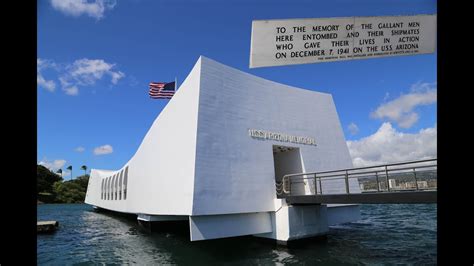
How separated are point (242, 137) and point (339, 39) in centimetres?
1215

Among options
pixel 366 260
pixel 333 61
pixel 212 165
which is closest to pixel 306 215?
pixel 366 260

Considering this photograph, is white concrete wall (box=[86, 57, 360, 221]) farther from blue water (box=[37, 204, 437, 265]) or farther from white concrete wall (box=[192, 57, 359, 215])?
blue water (box=[37, 204, 437, 265])

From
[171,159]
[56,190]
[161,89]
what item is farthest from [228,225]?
[56,190]

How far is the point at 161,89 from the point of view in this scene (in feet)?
69.5

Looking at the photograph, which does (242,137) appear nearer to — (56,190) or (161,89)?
(161,89)

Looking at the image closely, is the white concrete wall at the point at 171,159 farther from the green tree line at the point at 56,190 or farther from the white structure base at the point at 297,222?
the green tree line at the point at 56,190

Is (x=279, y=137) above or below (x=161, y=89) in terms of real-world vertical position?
below

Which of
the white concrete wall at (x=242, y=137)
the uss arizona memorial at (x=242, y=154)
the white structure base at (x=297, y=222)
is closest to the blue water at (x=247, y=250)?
the white structure base at (x=297, y=222)

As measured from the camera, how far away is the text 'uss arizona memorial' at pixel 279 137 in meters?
14.8

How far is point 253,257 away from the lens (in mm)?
12016

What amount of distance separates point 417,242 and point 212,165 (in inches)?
386
